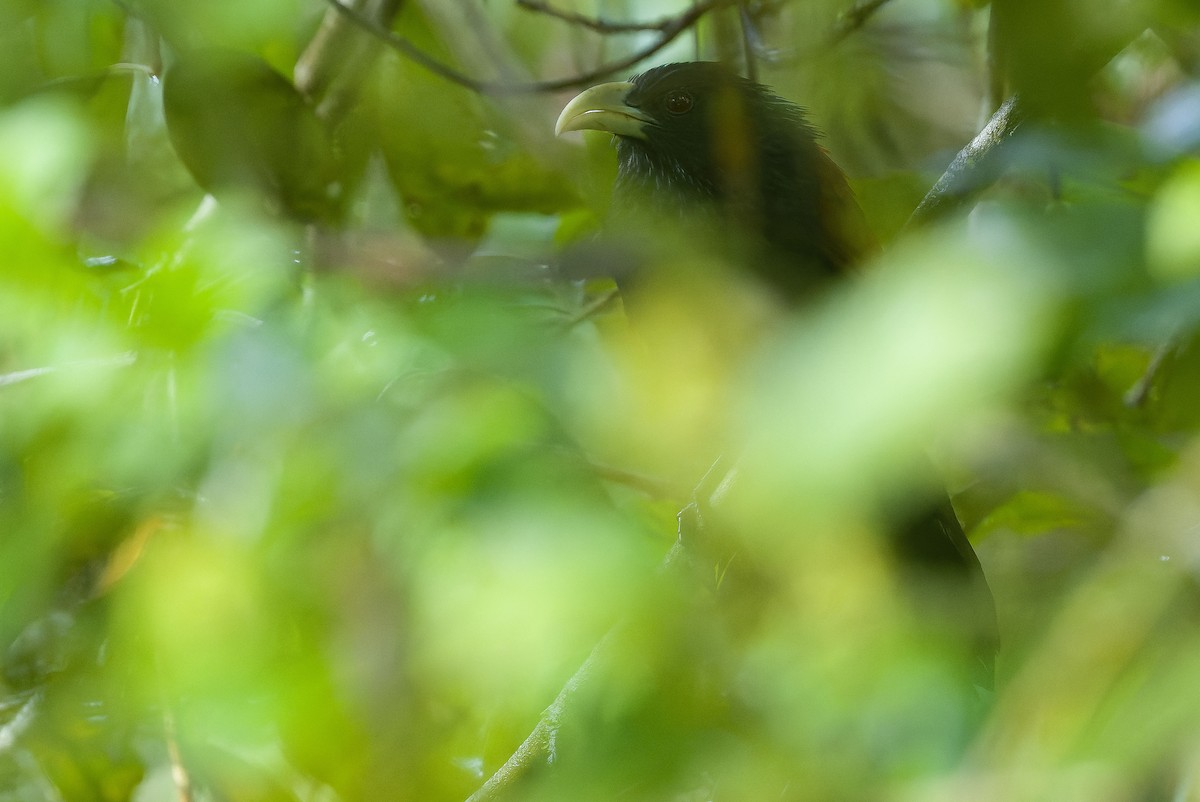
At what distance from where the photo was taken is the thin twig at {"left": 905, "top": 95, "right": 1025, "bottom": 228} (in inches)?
60.4

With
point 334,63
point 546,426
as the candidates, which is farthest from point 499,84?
point 546,426

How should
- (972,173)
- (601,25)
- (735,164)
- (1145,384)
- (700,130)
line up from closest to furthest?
(972,173)
(1145,384)
(601,25)
(735,164)
(700,130)

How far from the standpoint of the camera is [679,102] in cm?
341

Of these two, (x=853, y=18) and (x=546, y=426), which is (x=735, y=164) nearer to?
(x=853, y=18)

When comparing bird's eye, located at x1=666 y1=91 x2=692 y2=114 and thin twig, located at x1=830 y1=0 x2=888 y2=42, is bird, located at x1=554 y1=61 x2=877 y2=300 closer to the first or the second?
bird's eye, located at x1=666 y1=91 x2=692 y2=114

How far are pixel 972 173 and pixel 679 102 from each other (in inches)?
76.2

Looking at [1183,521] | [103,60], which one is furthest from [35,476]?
[1183,521]

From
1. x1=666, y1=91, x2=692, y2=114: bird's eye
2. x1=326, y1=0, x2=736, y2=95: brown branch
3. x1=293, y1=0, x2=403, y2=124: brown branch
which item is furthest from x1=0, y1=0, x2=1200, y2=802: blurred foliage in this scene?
x1=666, y1=91, x2=692, y2=114: bird's eye

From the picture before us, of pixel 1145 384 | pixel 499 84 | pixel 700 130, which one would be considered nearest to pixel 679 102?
pixel 700 130

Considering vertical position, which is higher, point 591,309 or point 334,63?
point 334,63

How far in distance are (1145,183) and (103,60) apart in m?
2.55

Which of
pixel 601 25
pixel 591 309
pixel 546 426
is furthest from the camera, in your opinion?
pixel 591 309

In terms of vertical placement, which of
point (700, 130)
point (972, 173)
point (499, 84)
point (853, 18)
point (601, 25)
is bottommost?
point (700, 130)

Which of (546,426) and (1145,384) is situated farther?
(1145,384)
